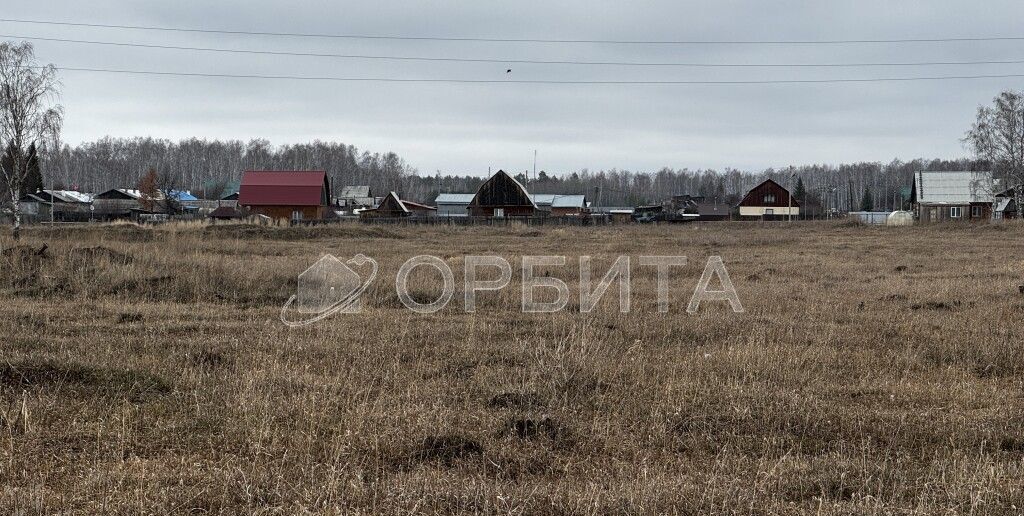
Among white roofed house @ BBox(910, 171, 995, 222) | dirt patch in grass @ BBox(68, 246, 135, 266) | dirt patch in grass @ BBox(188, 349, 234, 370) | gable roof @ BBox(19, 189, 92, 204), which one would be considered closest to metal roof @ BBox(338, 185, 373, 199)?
gable roof @ BBox(19, 189, 92, 204)

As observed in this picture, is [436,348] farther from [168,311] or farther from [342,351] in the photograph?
[168,311]

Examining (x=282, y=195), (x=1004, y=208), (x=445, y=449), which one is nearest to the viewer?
(x=445, y=449)

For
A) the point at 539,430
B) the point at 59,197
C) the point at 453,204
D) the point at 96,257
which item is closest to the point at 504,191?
the point at 453,204

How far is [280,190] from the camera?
230 ft

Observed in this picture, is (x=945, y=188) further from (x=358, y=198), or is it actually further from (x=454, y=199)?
(x=358, y=198)

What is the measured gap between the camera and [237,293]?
15.0 metres

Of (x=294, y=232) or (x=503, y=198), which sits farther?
(x=503, y=198)

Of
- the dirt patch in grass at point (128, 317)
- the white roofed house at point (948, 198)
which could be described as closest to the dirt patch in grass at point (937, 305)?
the dirt patch in grass at point (128, 317)

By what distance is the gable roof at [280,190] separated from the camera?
69562 millimetres

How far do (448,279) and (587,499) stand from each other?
12263 mm

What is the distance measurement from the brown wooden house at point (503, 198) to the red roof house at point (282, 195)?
49.1 ft

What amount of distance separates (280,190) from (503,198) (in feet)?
67.9
